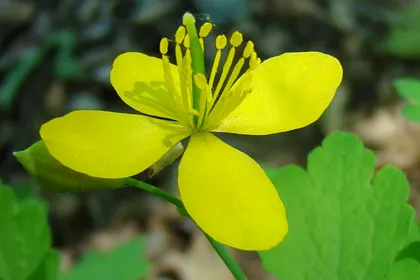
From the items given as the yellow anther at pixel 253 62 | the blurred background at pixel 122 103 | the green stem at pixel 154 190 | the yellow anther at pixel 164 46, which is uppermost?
the yellow anther at pixel 164 46

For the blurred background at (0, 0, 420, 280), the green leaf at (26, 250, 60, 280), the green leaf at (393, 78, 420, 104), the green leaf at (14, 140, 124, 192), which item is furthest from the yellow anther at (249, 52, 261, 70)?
the blurred background at (0, 0, 420, 280)

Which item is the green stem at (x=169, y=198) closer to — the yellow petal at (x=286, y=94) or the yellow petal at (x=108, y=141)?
the yellow petal at (x=108, y=141)

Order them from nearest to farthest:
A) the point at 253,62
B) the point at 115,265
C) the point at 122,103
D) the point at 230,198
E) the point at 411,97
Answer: the point at 230,198, the point at 253,62, the point at 411,97, the point at 115,265, the point at 122,103

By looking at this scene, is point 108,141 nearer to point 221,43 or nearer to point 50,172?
point 50,172

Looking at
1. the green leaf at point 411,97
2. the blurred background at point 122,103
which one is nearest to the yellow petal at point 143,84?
the green leaf at point 411,97

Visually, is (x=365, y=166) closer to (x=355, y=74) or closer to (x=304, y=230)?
(x=304, y=230)

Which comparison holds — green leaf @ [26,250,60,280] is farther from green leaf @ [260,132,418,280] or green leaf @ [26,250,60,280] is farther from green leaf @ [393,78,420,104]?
green leaf @ [393,78,420,104]

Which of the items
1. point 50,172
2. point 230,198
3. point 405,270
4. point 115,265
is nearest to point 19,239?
point 50,172

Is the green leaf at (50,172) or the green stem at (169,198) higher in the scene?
the green leaf at (50,172)
